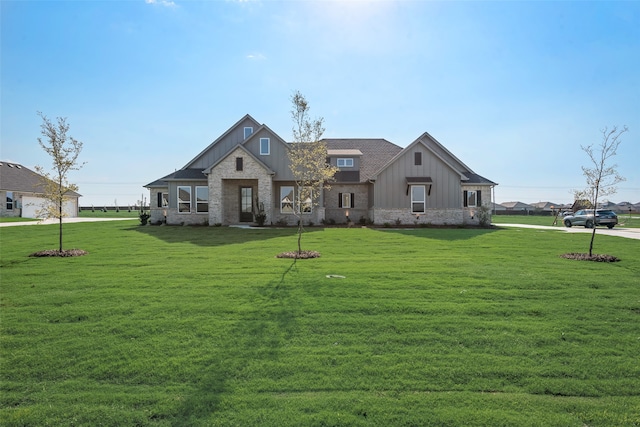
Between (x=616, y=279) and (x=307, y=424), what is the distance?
9488 millimetres

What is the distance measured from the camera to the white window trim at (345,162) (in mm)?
30312

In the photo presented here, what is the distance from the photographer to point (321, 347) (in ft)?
16.9

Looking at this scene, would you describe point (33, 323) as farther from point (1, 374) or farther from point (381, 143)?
point (381, 143)

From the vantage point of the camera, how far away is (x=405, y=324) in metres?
5.90

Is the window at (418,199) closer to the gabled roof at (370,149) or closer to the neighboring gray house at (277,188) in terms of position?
the neighboring gray house at (277,188)

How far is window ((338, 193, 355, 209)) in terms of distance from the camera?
2941 cm

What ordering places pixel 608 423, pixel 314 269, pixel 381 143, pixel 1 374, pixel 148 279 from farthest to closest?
pixel 381 143, pixel 314 269, pixel 148 279, pixel 1 374, pixel 608 423

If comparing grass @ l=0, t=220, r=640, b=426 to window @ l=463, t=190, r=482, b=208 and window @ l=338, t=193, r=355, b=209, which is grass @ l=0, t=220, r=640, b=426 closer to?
window @ l=463, t=190, r=482, b=208

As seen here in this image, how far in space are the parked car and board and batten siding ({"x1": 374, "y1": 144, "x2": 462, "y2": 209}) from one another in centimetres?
1046

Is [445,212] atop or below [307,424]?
atop

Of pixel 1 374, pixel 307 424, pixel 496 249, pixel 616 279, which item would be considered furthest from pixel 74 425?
pixel 496 249

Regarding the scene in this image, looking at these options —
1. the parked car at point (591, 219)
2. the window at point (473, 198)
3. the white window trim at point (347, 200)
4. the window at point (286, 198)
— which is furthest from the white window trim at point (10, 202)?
the parked car at point (591, 219)

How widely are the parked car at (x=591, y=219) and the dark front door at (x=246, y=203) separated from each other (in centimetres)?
2582

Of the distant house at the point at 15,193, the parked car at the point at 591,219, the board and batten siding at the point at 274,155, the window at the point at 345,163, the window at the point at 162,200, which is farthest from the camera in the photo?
the distant house at the point at 15,193
